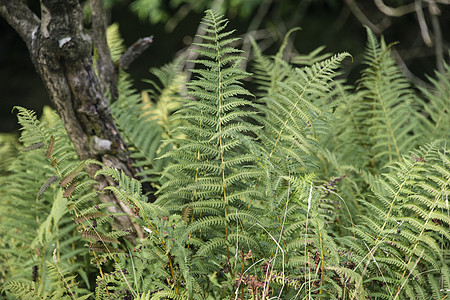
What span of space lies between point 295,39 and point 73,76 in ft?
16.4

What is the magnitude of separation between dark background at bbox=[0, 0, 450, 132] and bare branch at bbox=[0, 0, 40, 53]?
13.2 feet

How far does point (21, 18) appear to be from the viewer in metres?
1.69

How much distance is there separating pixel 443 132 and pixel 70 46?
63.4 inches

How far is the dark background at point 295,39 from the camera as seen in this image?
226 inches

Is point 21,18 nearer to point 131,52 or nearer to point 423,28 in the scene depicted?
point 131,52

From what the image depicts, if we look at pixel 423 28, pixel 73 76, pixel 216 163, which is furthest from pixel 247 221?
pixel 423 28

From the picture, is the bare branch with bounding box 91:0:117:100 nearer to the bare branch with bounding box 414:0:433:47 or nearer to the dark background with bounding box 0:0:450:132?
the bare branch with bounding box 414:0:433:47

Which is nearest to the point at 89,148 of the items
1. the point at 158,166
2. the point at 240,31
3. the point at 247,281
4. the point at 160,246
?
the point at 158,166

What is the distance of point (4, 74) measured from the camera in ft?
21.1

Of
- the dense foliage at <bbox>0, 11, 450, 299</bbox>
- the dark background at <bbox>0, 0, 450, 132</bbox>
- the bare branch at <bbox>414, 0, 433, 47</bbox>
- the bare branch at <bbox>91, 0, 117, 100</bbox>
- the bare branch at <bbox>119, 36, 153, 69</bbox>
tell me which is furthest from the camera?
the dark background at <bbox>0, 0, 450, 132</bbox>

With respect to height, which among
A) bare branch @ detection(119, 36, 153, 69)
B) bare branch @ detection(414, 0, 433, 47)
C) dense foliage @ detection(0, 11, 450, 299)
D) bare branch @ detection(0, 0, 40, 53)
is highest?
bare branch @ detection(0, 0, 40, 53)

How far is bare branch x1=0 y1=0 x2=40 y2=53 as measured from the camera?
1.67 metres

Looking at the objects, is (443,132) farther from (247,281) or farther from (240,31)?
(240,31)

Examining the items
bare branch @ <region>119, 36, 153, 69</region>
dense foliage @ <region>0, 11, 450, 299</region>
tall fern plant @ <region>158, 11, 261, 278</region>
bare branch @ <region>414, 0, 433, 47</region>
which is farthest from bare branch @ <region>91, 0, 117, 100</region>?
bare branch @ <region>414, 0, 433, 47</region>
